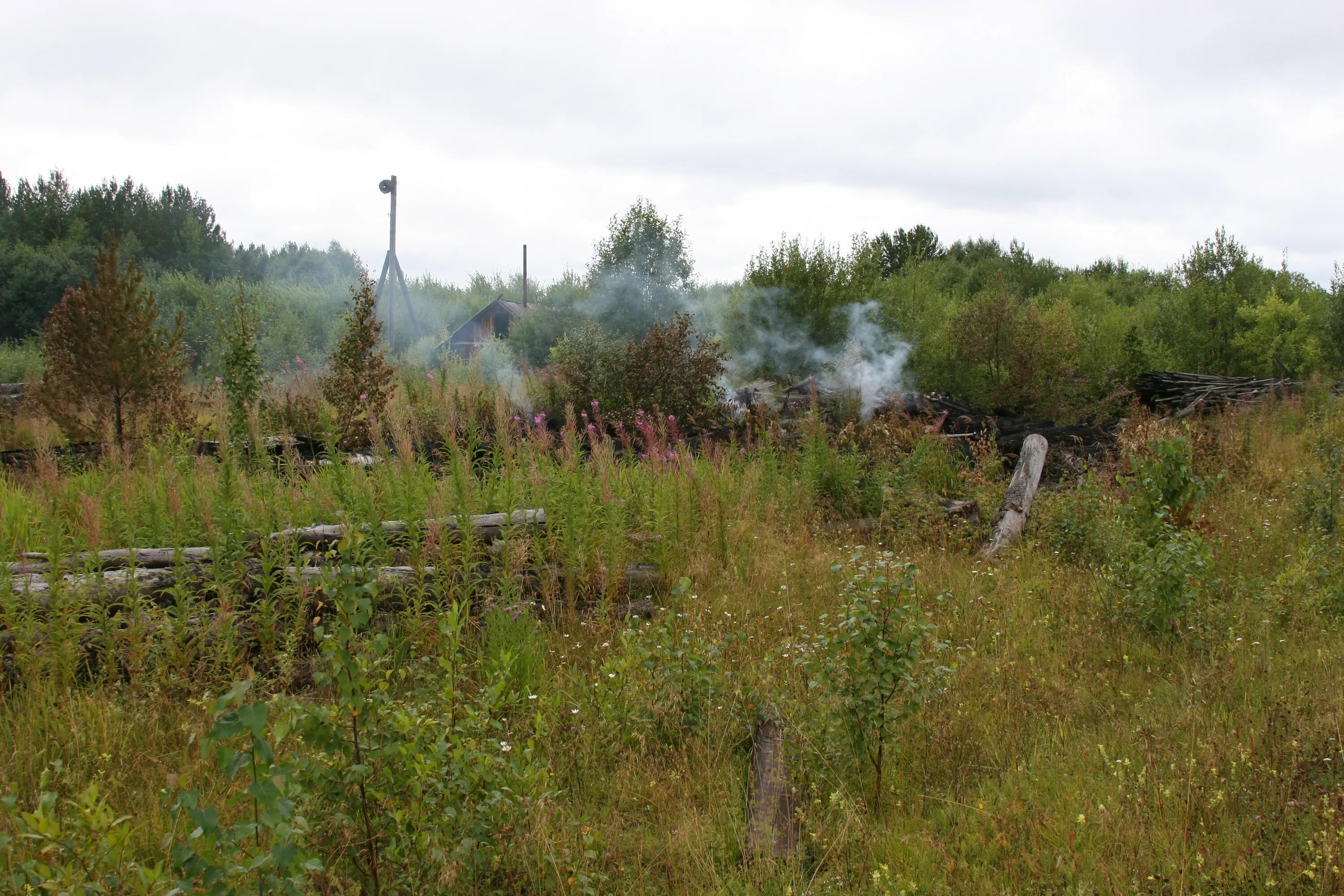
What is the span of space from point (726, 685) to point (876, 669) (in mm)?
1015

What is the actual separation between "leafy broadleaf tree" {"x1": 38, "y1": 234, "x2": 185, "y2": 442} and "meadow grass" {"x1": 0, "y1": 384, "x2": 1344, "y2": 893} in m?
3.28

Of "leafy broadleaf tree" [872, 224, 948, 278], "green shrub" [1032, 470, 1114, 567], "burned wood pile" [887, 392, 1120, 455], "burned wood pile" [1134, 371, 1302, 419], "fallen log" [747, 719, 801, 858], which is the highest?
"leafy broadleaf tree" [872, 224, 948, 278]

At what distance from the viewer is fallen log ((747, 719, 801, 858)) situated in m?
3.06

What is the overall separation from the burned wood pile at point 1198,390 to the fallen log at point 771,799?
12.6 metres

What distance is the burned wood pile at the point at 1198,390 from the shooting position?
14453 millimetres

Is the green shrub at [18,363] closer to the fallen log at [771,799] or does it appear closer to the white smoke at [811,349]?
the white smoke at [811,349]

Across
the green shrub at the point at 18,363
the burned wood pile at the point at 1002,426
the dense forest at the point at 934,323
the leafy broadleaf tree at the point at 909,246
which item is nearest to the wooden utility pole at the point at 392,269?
the dense forest at the point at 934,323

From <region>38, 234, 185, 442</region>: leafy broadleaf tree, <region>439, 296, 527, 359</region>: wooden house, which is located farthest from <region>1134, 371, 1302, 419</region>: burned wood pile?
<region>439, 296, 527, 359</region>: wooden house

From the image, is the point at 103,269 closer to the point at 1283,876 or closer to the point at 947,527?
the point at 947,527

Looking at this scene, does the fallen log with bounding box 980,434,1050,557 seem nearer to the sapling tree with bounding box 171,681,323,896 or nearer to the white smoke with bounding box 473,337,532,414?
the sapling tree with bounding box 171,681,323,896

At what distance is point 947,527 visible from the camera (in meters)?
7.96

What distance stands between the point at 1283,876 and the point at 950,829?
1075 millimetres

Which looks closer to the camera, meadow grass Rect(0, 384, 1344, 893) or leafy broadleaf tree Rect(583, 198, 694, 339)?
meadow grass Rect(0, 384, 1344, 893)

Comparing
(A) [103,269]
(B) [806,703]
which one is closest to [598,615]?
(B) [806,703]
